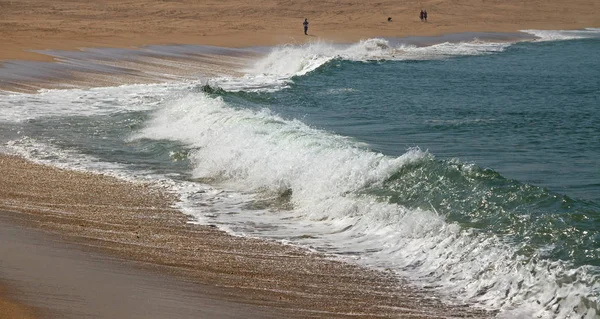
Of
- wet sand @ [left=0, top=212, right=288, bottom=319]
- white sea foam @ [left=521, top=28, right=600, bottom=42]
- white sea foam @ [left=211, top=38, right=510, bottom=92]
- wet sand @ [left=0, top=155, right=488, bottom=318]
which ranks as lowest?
white sea foam @ [left=521, top=28, right=600, bottom=42]

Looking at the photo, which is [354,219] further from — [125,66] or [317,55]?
[317,55]

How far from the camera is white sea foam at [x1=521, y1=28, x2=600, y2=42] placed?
43094 mm

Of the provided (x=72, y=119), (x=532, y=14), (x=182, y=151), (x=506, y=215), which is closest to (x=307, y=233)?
(x=506, y=215)

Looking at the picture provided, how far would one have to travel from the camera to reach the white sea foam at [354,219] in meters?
7.92

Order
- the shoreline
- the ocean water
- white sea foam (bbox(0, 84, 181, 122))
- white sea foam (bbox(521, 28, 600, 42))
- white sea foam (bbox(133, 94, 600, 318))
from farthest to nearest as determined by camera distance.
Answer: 1. white sea foam (bbox(521, 28, 600, 42))
2. the shoreline
3. white sea foam (bbox(0, 84, 181, 122))
4. the ocean water
5. white sea foam (bbox(133, 94, 600, 318))

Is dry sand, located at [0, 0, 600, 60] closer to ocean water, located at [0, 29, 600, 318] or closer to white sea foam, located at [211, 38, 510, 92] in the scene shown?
white sea foam, located at [211, 38, 510, 92]

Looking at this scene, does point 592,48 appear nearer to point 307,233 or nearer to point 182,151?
point 182,151

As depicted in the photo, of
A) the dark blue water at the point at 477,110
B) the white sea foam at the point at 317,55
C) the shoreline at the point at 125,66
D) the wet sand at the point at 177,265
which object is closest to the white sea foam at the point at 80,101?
the shoreline at the point at 125,66

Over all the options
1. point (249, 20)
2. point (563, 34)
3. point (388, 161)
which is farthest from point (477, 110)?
point (249, 20)

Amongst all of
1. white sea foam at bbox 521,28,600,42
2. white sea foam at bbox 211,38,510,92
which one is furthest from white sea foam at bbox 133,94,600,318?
white sea foam at bbox 521,28,600,42

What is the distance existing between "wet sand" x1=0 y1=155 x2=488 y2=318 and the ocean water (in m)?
0.40

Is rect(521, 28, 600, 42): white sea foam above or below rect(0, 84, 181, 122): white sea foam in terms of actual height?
below

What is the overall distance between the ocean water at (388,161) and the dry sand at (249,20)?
12092 mm

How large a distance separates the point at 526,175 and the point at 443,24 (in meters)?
37.4
